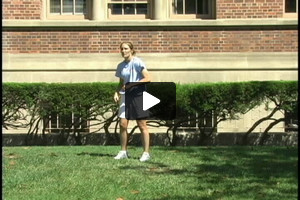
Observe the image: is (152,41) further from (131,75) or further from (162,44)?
(131,75)

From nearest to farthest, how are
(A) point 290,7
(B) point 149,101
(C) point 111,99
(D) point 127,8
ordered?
(B) point 149,101
(C) point 111,99
(A) point 290,7
(D) point 127,8

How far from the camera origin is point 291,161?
760 centimetres

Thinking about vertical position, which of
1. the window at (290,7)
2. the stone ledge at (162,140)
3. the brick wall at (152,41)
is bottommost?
the stone ledge at (162,140)

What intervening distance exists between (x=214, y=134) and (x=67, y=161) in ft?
15.9

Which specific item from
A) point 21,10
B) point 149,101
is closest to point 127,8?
point 21,10

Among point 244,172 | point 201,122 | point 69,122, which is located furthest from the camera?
point 69,122

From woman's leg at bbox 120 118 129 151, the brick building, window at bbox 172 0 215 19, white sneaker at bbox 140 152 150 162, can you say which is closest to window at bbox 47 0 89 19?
the brick building

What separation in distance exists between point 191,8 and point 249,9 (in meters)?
1.42

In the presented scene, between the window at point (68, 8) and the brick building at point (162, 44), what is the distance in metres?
0.41

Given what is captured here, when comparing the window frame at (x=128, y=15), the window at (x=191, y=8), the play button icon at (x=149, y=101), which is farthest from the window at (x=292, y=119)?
the window frame at (x=128, y=15)

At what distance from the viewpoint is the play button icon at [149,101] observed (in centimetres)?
745

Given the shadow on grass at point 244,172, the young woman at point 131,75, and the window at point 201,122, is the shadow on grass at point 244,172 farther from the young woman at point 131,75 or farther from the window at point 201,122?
the window at point 201,122

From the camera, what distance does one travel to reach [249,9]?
43.0ft

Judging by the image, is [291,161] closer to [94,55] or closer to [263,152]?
[263,152]
